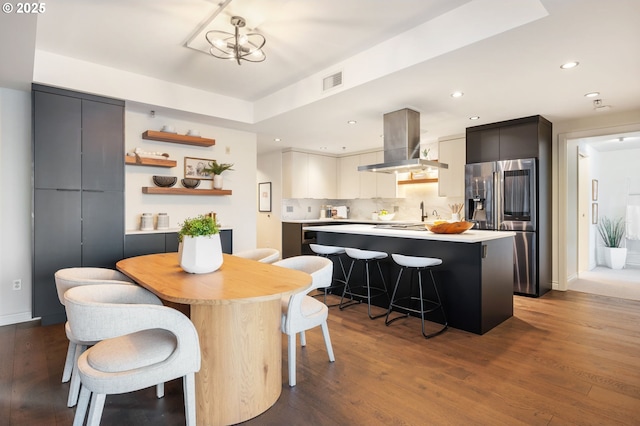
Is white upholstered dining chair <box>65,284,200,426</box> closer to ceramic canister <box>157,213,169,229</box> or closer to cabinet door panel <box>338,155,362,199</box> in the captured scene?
ceramic canister <box>157,213,169,229</box>

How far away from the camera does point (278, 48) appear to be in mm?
3189

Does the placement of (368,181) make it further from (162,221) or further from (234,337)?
(234,337)

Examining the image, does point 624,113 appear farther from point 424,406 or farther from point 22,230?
point 22,230

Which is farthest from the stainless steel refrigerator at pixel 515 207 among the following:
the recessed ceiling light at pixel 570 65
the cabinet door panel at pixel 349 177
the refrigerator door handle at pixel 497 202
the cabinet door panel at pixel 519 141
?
the cabinet door panel at pixel 349 177

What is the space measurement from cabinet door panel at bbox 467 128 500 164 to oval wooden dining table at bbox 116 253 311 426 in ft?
13.6

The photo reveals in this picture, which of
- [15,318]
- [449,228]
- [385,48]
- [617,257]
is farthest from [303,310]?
[617,257]

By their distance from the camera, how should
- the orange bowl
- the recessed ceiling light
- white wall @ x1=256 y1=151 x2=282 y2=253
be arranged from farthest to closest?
white wall @ x1=256 y1=151 x2=282 y2=253 < the orange bowl < the recessed ceiling light

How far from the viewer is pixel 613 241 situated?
22.1 ft

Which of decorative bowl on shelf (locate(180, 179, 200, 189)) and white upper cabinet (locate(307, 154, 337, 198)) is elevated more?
white upper cabinet (locate(307, 154, 337, 198))

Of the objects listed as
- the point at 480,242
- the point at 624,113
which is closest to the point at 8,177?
the point at 480,242

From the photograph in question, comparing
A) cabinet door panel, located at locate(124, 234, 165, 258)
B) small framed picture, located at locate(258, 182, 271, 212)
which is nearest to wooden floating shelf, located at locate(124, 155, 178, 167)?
cabinet door panel, located at locate(124, 234, 165, 258)

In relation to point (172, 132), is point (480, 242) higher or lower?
lower

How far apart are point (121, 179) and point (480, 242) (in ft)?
12.5

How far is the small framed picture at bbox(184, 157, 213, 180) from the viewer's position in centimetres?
471
